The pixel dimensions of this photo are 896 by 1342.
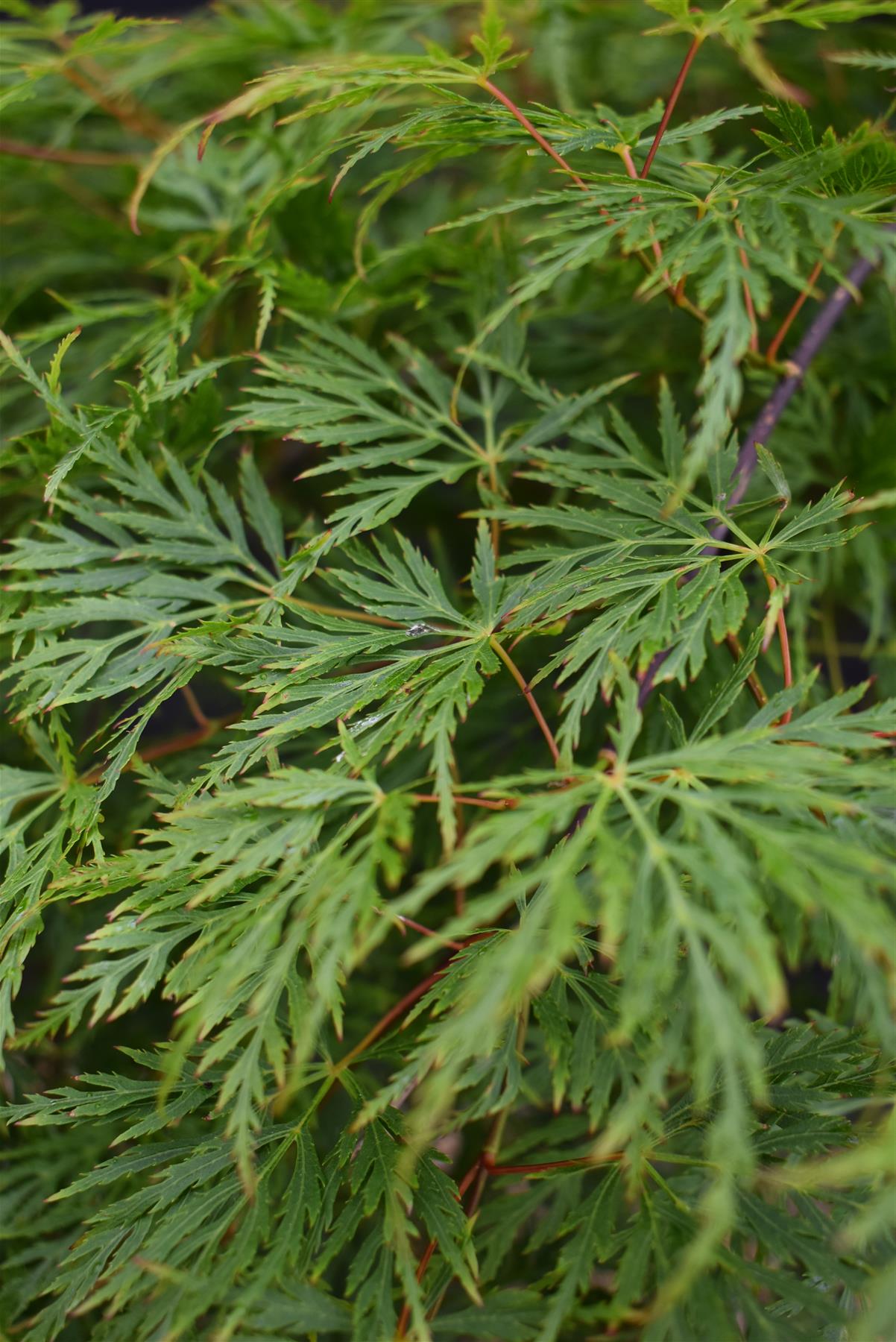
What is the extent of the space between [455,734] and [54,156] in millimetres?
748

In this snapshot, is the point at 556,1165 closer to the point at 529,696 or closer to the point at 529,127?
the point at 529,696

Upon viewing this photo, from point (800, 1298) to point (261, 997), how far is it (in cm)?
34

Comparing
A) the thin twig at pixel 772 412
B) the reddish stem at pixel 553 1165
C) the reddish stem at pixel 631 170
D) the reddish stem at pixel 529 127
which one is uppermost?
the reddish stem at pixel 529 127

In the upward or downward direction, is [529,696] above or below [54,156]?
below

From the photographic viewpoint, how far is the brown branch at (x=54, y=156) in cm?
97

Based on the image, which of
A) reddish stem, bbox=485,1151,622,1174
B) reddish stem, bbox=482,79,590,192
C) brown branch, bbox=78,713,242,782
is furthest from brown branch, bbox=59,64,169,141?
reddish stem, bbox=485,1151,622,1174

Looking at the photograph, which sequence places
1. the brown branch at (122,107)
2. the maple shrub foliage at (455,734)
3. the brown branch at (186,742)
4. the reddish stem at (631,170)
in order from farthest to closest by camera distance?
the brown branch at (122,107)
the brown branch at (186,742)
the reddish stem at (631,170)
the maple shrub foliage at (455,734)

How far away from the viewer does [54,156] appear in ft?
3.27

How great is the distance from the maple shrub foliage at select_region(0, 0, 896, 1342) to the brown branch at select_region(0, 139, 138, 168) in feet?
0.04

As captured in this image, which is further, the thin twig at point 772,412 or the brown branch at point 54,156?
the brown branch at point 54,156

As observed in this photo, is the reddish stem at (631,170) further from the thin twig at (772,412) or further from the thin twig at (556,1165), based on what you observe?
the thin twig at (556,1165)

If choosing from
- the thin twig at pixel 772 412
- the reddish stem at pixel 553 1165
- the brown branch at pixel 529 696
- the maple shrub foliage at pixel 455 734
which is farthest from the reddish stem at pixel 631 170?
the reddish stem at pixel 553 1165

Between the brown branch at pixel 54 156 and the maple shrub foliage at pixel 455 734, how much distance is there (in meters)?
0.01

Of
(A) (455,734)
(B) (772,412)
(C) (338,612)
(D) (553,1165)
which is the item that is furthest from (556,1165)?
(B) (772,412)
